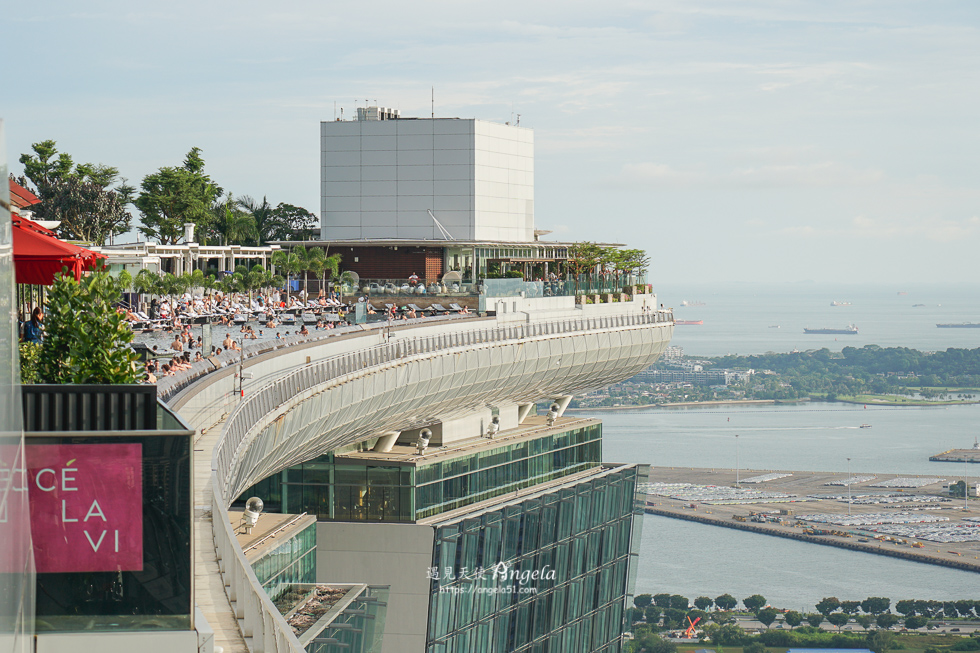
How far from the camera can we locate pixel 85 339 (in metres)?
12.6

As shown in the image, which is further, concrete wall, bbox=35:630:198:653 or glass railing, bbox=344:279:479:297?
glass railing, bbox=344:279:479:297

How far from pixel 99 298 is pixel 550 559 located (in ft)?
137

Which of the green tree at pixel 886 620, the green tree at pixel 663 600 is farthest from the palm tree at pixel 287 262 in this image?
the green tree at pixel 663 600

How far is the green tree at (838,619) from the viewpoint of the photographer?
12125 centimetres

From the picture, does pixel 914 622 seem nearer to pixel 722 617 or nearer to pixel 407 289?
pixel 722 617

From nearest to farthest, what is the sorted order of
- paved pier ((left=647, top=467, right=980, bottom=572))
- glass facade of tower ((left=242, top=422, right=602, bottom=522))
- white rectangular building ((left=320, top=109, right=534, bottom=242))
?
glass facade of tower ((left=242, top=422, right=602, bottom=522))
white rectangular building ((left=320, top=109, right=534, bottom=242))
paved pier ((left=647, top=467, right=980, bottom=572))

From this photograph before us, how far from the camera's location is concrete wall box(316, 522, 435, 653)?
43156mm

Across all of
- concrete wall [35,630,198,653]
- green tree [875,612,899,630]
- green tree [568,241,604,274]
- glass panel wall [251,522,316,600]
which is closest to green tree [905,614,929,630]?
green tree [875,612,899,630]

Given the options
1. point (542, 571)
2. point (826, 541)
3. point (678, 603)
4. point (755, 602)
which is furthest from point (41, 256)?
point (826, 541)

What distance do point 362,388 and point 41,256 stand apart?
17.8m

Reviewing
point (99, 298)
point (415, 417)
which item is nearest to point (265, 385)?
point (99, 298)

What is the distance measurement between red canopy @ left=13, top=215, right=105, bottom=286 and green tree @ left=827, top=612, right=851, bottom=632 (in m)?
115

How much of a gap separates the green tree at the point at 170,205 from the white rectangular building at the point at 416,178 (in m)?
8.30

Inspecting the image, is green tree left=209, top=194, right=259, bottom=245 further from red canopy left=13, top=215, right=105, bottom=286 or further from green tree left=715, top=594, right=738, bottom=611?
green tree left=715, top=594, right=738, bottom=611
